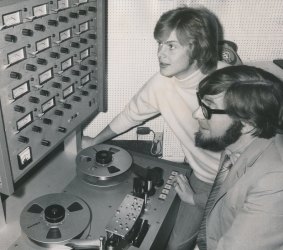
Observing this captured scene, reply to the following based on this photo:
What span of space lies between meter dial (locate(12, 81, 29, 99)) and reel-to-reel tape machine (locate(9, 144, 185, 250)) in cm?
51

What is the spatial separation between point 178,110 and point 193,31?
43cm

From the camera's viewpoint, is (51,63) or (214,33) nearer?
(51,63)

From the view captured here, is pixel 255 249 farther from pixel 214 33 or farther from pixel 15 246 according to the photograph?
pixel 214 33

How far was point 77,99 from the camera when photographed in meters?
1.73

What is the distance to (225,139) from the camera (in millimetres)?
1529

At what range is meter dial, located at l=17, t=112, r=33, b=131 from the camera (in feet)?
4.39

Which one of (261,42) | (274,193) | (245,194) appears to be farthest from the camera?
(261,42)

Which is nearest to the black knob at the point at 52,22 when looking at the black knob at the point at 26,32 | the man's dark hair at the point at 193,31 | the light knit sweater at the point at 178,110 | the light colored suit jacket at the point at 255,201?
the black knob at the point at 26,32

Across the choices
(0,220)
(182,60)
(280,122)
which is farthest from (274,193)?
(0,220)

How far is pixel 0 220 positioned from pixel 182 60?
1.14 metres

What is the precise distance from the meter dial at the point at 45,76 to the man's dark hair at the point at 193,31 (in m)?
0.61

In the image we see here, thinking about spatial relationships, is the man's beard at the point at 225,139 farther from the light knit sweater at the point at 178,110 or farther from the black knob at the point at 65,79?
the black knob at the point at 65,79

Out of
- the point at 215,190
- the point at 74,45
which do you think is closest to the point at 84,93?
the point at 74,45

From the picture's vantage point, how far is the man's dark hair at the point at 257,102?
4.50 feet
